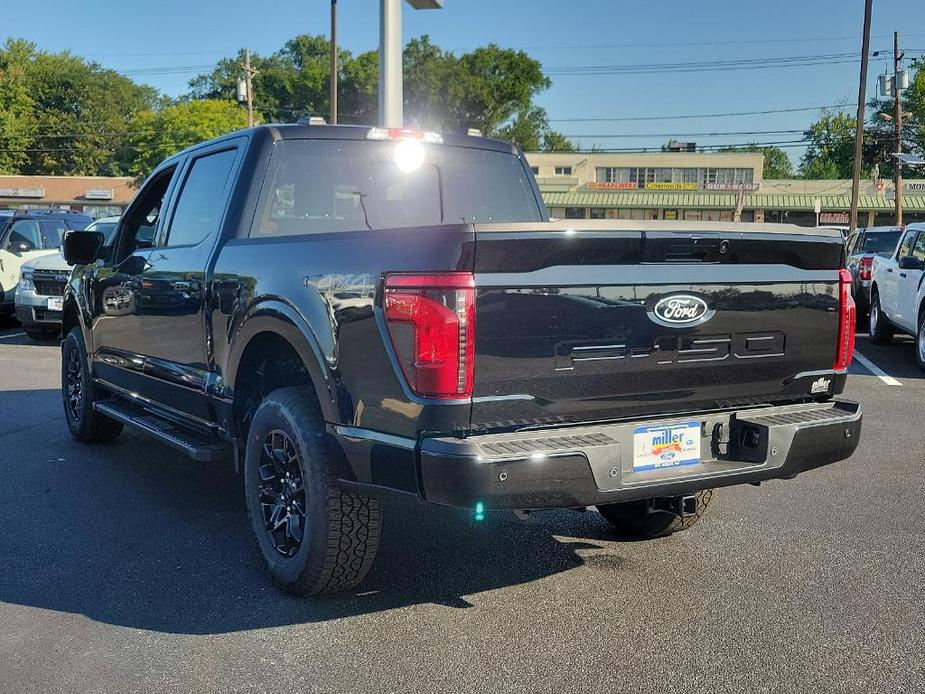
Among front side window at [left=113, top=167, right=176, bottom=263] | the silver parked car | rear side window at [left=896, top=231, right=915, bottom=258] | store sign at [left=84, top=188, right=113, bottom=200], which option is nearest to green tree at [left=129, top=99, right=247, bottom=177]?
store sign at [left=84, top=188, right=113, bottom=200]

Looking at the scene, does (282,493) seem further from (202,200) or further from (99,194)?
(99,194)

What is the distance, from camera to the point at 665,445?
3455 mm

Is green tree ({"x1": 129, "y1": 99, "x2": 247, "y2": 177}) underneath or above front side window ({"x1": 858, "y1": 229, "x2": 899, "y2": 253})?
above

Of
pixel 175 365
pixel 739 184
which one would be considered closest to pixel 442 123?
pixel 739 184

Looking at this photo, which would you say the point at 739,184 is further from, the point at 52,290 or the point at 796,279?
the point at 796,279

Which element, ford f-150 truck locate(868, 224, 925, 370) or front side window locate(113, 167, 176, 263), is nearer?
front side window locate(113, 167, 176, 263)

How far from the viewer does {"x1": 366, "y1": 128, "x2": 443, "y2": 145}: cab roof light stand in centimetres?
500

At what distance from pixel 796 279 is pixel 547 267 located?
3.88 feet

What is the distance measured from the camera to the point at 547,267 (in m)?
3.22

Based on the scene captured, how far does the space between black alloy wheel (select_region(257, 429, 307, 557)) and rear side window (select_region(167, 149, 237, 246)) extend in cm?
130

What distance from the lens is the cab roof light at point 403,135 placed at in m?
5.00

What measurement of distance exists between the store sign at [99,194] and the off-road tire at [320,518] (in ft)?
248

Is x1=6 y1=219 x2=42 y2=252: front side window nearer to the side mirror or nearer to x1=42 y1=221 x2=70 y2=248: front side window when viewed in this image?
x1=42 y1=221 x2=70 y2=248: front side window

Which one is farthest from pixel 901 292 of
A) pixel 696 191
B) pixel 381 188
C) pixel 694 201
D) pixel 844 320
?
pixel 696 191
